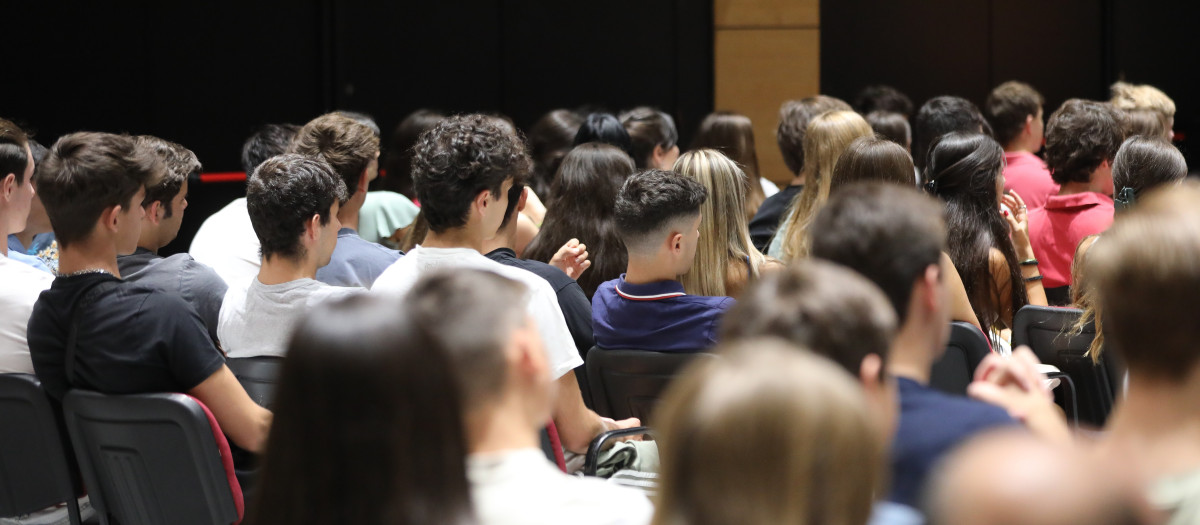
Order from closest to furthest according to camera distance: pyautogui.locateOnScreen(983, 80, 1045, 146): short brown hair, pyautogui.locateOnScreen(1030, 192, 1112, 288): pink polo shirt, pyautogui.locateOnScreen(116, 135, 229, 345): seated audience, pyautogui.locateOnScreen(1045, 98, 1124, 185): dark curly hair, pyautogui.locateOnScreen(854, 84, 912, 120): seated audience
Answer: pyautogui.locateOnScreen(116, 135, 229, 345): seated audience → pyautogui.locateOnScreen(1030, 192, 1112, 288): pink polo shirt → pyautogui.locateOnScreen(1045, 98, 1124, 185): dark curly hair → pyautogui.locateOnScreen(983, 80, 1045, 146): short brown hair → pyautogui.locateOnScreen(854, 84, 912, 120): seated audience

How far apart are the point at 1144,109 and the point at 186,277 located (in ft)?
13.8

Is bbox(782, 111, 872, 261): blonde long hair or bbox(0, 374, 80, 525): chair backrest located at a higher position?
bbox(782, 111, 872, 261): blonde long hair

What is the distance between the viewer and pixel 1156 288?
1.42m

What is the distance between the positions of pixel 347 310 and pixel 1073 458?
74 centimetres

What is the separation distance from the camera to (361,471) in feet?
4.02

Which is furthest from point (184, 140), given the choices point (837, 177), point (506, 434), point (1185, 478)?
point (1185, 478)

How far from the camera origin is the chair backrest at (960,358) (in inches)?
117

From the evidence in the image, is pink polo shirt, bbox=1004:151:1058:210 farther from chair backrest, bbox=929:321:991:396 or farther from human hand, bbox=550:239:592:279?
human hand, bbox=550:239:592:279

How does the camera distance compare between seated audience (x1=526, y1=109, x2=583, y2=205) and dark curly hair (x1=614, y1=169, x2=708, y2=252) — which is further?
seated audience (x1=526, y1=109, x2=583, y2=205)

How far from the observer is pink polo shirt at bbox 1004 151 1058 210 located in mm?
5086

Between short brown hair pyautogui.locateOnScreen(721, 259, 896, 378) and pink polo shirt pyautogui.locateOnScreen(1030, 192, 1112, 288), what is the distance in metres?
2.90

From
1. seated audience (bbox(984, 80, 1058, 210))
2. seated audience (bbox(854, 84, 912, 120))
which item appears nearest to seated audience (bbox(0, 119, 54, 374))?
seated audience (bbox(984, 80, 1058, 210))

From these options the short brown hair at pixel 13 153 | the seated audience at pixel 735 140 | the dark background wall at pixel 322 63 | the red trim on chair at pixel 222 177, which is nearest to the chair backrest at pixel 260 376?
the short brown hair at pixel 13 153

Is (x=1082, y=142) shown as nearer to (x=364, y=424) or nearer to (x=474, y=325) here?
(x=474, y=325)
